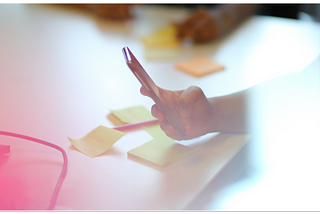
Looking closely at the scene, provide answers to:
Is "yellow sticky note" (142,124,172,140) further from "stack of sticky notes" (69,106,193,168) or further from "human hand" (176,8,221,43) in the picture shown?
"human hand" (176,8,221,43)

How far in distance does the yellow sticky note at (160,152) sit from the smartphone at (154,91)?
0.02m

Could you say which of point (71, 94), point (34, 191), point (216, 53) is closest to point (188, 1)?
point (216, 53)

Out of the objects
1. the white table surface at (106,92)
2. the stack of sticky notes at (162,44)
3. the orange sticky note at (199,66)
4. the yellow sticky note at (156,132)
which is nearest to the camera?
the white table surface at (106,92)

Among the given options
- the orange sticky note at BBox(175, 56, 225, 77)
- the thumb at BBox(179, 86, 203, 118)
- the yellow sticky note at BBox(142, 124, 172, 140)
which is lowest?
the yellow sticky note at BBox(142, 124, 172, 140)

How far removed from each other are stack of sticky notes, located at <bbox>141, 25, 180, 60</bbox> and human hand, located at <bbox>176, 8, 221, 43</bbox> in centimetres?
4

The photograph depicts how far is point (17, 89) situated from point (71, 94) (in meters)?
0.10

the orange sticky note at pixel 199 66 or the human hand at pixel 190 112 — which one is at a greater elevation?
the orange sticky note at pixel 199 66

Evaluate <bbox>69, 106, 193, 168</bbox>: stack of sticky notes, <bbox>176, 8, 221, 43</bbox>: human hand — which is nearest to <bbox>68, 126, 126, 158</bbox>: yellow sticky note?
<bbox>69, 106, 193, 168</bbox>: stack of sticky notes

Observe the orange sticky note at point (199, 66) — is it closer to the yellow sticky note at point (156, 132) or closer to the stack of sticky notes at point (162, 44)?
the stack of sticky notes at point (162, 44)

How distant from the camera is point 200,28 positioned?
101cm

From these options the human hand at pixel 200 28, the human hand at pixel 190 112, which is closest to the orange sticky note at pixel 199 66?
the human hand at pixel 200 28

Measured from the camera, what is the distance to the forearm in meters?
0.53

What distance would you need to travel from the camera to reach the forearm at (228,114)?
53 centimetres

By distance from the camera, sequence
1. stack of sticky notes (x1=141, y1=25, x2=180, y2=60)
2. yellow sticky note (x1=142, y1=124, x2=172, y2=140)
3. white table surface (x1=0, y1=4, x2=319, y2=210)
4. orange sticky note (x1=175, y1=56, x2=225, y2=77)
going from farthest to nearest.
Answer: stack of sticky notes (x1=141, y1=25, x2=180, y2=60)
orange sticky note (x1=175, y1=56, x2=225, y2=77)
yellow sticky note (x1=142, y1=124, x2=172, y2=140)
white table surface (x1=0, y1=4, x2=319, y2=210)
